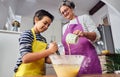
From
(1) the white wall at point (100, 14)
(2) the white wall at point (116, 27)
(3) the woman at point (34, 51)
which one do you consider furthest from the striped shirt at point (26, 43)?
(1) the white wall at point (100, 14)

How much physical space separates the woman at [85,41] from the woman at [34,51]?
8.1 inches

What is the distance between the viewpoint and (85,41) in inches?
46.1

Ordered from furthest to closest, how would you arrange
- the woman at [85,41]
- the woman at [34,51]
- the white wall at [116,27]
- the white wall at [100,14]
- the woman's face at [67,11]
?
the white wall at [100,14] → the white wall at [116,27] → the woman's face at [67,11] → the woman at [85,41] → the woman at [34,51]

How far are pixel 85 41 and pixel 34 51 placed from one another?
37 cm

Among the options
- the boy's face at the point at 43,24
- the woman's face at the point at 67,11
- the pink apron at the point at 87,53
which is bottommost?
the pink apron at the point at 87,53

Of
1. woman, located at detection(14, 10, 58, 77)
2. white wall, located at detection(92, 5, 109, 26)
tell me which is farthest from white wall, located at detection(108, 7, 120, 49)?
woman, located at detection(14, 10, 58, 77)

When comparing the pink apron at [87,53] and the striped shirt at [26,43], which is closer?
the striped shirt at [26,43]

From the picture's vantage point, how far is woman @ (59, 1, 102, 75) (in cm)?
106

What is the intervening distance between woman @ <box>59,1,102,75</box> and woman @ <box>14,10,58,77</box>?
0.68 feet

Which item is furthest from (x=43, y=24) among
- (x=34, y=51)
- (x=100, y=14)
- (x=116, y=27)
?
(x=100, y=14)

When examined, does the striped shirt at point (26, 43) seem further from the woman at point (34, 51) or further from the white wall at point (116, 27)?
the white wall at point (116, 27)

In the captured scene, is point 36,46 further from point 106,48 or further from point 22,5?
point 22,5

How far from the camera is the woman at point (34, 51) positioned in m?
0.86

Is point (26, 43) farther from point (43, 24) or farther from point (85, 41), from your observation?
point (85, 41)
